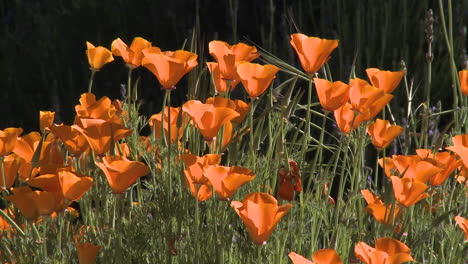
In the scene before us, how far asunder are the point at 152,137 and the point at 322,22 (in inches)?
72.3

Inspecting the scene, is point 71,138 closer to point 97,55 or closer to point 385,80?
point 97,55

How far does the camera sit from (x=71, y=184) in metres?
1.67

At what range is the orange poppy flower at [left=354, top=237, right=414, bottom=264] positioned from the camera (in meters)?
1.46

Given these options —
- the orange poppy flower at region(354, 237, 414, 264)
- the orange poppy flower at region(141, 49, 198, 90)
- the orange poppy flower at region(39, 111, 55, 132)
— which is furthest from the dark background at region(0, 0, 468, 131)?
the orange poppy flower at region(354, 237, 414, 264)

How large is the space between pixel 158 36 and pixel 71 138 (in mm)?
2584

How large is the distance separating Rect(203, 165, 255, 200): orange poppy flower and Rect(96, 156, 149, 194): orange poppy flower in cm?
14

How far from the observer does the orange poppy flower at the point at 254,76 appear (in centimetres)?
181

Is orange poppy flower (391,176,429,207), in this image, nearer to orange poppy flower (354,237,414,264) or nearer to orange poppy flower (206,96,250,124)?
orange poppy flower (354,237,414,264)

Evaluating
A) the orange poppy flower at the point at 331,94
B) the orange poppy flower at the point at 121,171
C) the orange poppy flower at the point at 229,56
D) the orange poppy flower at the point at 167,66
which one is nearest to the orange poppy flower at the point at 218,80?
the orange poppy flower at the point at 229,56

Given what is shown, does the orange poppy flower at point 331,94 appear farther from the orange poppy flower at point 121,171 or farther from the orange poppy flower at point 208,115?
the orange poppy flower at point 121,171

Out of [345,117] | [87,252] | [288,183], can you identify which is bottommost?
[87,252]

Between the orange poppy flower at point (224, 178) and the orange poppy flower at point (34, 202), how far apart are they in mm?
313

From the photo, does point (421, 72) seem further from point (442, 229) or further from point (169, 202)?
point (169, 202)

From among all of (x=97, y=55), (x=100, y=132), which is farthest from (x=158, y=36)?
(x=100, y=132)
